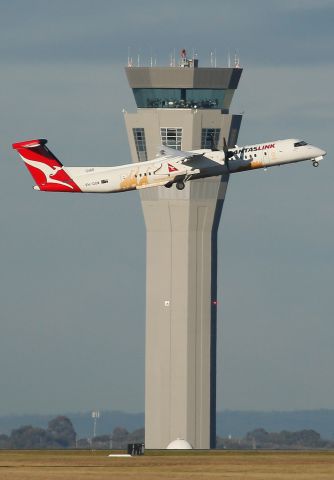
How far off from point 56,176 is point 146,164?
8.25m
